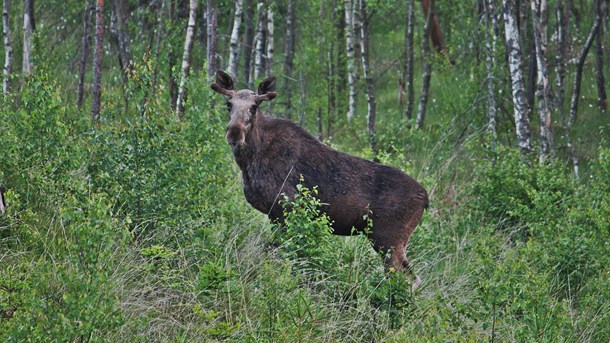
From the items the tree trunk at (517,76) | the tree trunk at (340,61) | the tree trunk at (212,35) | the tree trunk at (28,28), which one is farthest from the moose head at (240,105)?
the tree trunk at (340,61)

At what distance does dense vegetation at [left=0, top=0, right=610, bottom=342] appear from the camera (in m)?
7.21

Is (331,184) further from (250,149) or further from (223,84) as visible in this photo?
(223,84)

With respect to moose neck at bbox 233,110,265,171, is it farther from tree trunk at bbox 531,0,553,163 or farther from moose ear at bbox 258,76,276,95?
tree trunk at bbox 531,0,553,163

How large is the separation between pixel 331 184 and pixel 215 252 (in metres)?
1.38

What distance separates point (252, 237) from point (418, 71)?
19.8m

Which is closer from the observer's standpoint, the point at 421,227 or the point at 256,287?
the point at 256,287

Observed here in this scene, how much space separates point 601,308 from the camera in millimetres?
9547

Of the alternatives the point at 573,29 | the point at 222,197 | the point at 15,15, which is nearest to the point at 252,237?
the point at 222,197

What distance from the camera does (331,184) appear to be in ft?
31.4

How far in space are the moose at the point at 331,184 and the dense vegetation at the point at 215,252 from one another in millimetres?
243

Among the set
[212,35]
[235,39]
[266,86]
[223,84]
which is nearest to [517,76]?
[212,35]

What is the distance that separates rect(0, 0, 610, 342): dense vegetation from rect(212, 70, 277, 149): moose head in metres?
0.41

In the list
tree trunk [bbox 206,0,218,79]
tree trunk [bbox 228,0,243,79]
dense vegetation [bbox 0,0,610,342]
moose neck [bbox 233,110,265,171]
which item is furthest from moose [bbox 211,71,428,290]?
tree trunk [bbox 228,0,243,79]

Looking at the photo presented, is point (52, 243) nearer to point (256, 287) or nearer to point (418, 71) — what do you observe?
point (256, 287)
